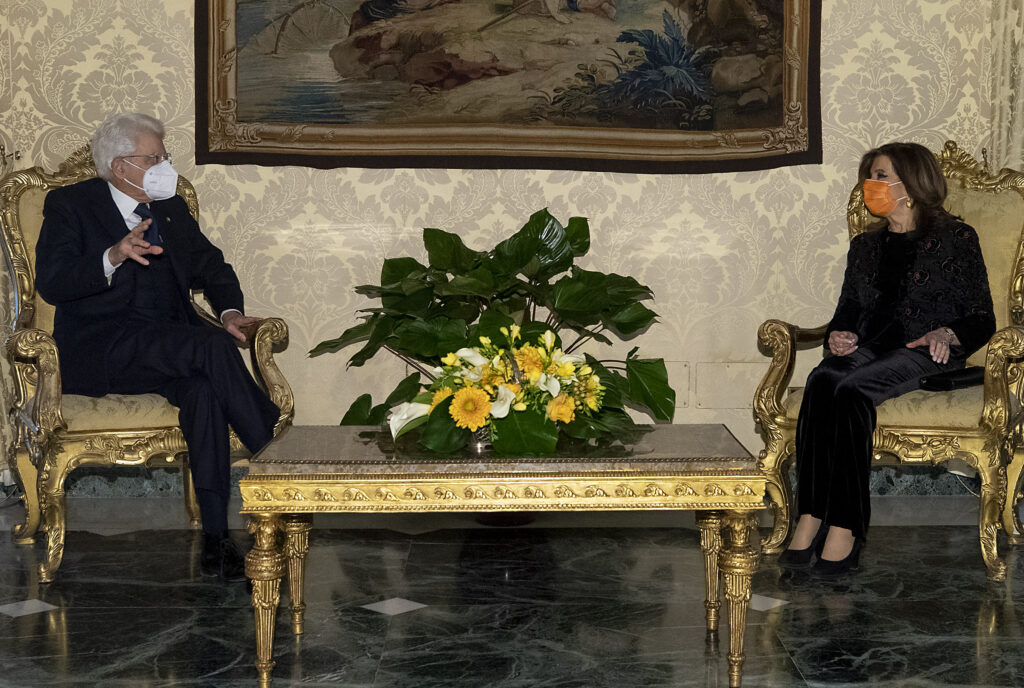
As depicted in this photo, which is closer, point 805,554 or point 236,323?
point 805,554

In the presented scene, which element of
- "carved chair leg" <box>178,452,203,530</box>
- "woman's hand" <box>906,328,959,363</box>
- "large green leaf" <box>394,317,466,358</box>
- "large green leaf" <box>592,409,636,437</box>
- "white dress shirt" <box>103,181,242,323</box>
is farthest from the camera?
"carved chair leg" <box>178,452,203,530</box>

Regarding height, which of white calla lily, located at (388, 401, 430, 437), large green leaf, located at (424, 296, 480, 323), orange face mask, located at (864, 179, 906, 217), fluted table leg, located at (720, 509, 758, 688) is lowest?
fluted table leg, located at (720, 509, 758, 688)

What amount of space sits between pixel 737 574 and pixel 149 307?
2.45 meters

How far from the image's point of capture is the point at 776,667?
282cm

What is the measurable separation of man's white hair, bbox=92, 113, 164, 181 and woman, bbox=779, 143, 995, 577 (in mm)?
2504

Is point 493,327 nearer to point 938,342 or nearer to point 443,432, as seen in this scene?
point 443,432

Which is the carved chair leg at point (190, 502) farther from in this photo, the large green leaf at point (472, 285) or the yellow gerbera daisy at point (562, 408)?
the yellow gerbera daisy at point (562, 408)

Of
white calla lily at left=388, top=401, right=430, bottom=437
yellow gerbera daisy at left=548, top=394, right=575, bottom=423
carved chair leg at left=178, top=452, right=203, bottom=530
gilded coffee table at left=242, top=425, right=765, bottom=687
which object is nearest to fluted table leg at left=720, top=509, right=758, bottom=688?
gilded coffee table at left=242, top=425, right=765, bottom=687

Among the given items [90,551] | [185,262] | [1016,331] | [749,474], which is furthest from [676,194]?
[90,551]

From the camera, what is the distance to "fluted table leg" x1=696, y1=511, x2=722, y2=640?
310 cm

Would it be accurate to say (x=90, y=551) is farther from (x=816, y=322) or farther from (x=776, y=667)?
(x=816, y=322)

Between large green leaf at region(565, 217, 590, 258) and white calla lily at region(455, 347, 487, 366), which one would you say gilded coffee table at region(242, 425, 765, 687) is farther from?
large green leaf at region(565, 217, 590, 258)

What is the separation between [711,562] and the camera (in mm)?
3129

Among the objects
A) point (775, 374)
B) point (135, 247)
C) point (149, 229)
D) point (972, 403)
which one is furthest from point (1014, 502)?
point (149, 229)
